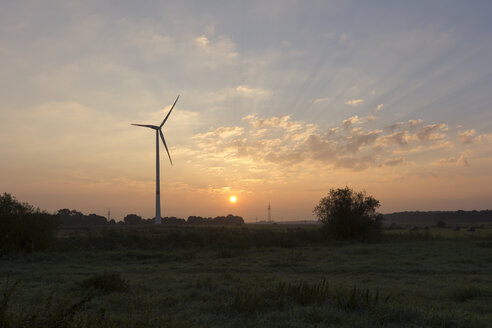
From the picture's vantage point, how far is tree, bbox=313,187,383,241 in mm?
48625

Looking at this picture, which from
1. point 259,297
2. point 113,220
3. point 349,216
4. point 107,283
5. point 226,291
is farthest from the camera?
point 113,220

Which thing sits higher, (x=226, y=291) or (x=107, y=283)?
(x=107, y=283)

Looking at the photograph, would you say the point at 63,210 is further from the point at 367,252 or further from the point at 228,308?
the point at 228,308

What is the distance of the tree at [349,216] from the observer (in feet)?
160

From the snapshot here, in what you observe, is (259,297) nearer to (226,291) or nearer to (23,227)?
(226,291)

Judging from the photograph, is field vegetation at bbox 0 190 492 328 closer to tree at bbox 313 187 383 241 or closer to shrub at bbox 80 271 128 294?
shrub at bbox 80 271 128 294

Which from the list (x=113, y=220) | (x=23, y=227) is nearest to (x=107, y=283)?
(x=23, y=227)

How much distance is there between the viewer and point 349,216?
49.1 m

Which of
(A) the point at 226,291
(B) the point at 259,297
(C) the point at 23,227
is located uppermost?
(C) the point at 23,227

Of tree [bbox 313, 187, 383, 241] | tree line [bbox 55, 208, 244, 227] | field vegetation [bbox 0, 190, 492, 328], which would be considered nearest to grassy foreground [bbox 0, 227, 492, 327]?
field vegetation [bbox 0, 190, 492, 328]

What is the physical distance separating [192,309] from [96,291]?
4.58m

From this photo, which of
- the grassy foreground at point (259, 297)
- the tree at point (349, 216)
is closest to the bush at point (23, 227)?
the grassy foreground at point (259, 297)

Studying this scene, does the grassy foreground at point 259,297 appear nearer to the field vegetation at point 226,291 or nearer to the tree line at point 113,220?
the field vegetation at point 226,291

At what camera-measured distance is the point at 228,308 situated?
10.0 meters
